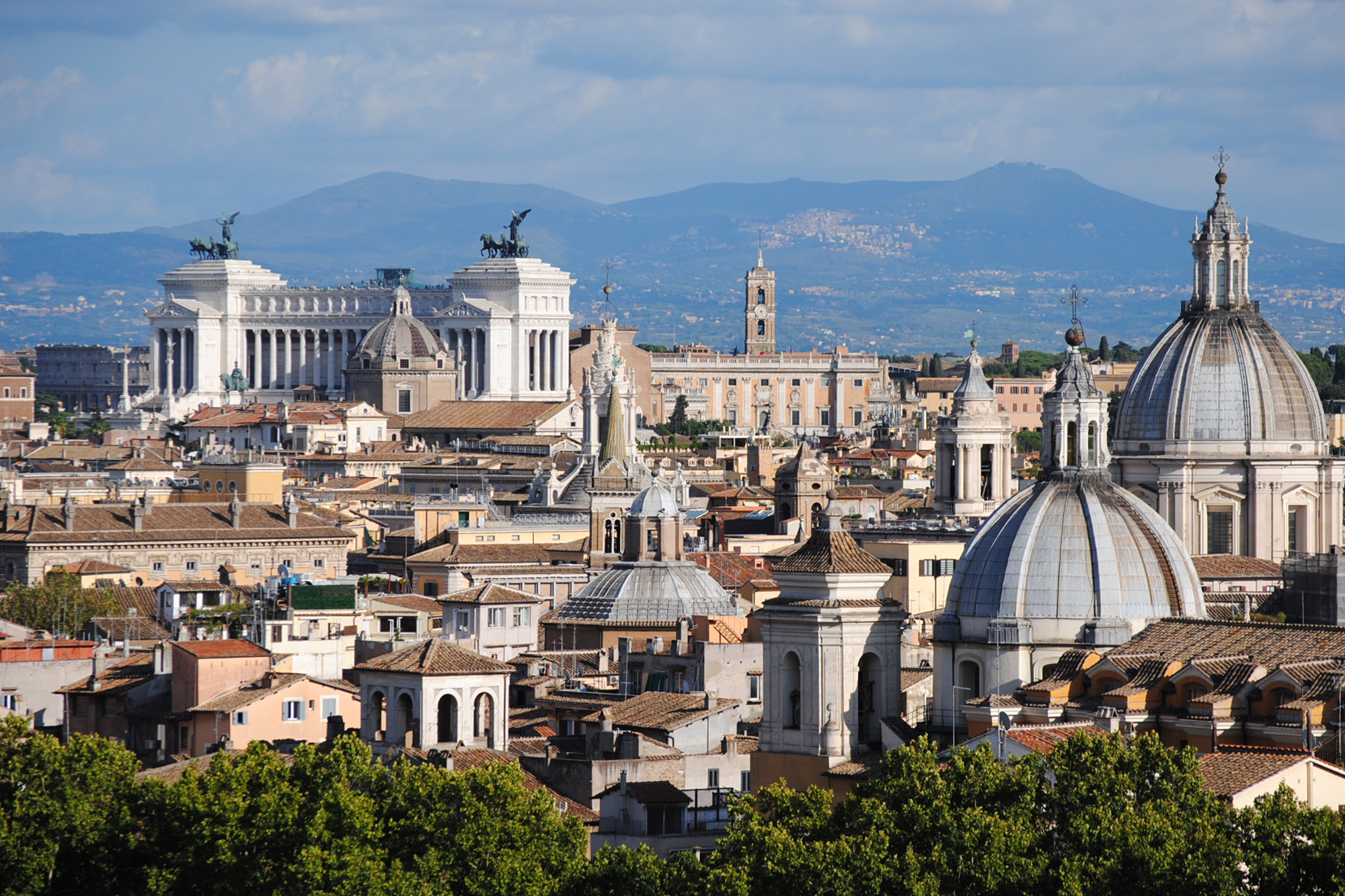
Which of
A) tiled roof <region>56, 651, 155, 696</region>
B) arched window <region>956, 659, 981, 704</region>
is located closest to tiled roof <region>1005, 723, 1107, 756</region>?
arched window <region>956, 659, 981, 704</region>

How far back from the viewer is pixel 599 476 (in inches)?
3051

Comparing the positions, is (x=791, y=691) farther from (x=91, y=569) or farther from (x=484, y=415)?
(x=484, y=415)

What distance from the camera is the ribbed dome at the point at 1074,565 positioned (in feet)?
113

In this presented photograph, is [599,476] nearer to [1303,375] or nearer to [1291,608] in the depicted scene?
[1303,375]

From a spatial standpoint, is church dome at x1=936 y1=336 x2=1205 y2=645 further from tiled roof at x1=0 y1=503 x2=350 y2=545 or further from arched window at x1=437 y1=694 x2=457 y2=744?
tiled roof at x1=0 y1=503 x2=350 y2=545

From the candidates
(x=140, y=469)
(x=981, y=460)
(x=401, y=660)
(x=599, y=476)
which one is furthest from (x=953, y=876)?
(x=140, y=469)

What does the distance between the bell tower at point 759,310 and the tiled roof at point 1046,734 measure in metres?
159

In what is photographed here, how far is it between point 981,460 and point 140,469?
47.4 metres

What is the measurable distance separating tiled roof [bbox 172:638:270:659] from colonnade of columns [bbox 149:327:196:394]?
12045 cm

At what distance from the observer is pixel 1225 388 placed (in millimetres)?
57719

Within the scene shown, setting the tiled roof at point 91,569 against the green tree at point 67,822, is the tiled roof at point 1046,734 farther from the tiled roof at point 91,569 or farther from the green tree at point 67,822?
the tiled roof at point 91,569

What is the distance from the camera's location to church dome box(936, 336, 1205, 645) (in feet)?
113

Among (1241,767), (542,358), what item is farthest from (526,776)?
(542,358)

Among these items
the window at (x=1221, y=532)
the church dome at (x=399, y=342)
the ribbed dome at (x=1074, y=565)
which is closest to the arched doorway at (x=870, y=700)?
the ribbed dome at (x=1074, y=565)
